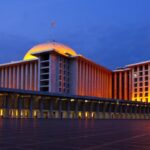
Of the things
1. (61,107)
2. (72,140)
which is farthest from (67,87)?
(72,140)

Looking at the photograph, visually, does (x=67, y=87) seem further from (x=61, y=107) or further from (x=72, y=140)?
(x=72, y=140)

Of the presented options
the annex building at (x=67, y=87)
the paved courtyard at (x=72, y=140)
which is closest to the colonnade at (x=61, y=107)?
the annex building at (x=67, y=87)

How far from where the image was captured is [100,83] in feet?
444

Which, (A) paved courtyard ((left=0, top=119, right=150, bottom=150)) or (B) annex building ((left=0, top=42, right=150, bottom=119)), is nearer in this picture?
(A) paved courtyard ((left=0, top=119, right=150, bottom=150))

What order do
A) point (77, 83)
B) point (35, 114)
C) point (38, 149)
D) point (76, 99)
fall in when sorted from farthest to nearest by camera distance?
point (77, 83)
point (76, 99)
point (35, 114)
point (38, 149)

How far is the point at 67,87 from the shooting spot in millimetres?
115000

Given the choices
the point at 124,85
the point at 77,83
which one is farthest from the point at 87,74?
the point at 124,85

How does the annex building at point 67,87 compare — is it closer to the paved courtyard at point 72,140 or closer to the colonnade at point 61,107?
the colonnade at point 61,107

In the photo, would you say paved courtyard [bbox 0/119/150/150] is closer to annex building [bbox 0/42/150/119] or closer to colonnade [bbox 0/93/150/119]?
annex building [bbox 0/42/150/119]

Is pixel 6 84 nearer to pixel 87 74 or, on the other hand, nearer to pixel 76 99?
pixel 87 74

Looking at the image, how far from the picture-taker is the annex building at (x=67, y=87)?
7131 cm

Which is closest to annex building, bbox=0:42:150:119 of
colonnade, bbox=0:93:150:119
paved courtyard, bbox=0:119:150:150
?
colonnade, bbox=0:93:150:119

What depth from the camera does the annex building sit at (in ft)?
234

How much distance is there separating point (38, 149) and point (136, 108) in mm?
106793
